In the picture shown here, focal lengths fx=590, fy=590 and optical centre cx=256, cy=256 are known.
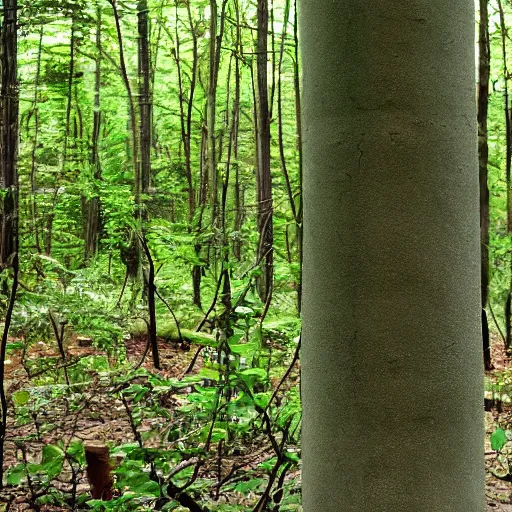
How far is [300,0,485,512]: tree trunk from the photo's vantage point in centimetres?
90

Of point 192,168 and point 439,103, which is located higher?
point 192,168

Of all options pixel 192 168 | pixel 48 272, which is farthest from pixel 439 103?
pixel 192 168

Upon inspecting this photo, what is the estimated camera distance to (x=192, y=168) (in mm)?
9688

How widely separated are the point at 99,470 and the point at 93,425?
1692mm

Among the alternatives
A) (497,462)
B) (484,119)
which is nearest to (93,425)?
(497,462)

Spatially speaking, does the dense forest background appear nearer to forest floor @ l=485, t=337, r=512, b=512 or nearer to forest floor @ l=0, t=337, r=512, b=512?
forest floor @ l=0, t=337, r=512, b=512

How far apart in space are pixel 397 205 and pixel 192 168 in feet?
29.5

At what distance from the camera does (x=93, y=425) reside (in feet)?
13.5

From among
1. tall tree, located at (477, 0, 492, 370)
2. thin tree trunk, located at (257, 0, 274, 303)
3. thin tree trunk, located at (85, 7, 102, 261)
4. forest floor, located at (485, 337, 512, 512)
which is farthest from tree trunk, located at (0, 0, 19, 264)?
forest floor, located at (485, 337, 512, 512)

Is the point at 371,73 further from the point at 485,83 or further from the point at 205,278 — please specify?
the point at 205,278

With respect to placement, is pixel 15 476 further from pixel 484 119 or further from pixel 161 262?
pixel 484 119

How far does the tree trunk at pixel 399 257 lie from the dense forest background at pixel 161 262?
3.65 ft

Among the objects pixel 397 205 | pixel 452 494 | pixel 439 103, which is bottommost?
pixel 452 494

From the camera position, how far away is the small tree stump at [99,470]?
247 centimetres
